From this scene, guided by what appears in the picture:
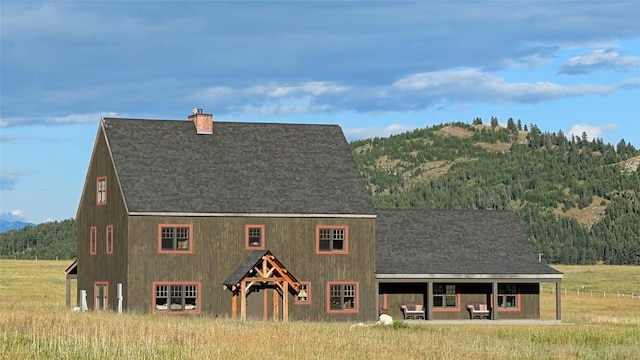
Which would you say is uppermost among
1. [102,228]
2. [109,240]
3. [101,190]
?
[101,190]

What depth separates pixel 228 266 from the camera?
5456cm

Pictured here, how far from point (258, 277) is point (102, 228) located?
26.6 ft

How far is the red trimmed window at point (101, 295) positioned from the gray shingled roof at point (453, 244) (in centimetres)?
1220

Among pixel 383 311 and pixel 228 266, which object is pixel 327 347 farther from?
pixel 383 311

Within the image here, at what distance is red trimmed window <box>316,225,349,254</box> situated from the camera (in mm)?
56156

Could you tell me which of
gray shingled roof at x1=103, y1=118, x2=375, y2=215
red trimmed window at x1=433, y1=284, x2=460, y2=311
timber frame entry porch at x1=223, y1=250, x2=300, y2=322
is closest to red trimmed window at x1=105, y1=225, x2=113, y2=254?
gray shingled roof at x1=103, y1=118, x2=375, y2=215

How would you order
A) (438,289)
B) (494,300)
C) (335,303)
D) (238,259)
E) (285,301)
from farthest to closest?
(438,289) → (494,300) → (335,303) → (238,259) → (285,301)

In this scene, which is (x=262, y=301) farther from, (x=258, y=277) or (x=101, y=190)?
(x=101, y=190)

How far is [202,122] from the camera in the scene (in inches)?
2311

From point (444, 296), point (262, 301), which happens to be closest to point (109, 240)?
point (262, 301)

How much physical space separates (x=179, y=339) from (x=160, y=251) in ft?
68.3

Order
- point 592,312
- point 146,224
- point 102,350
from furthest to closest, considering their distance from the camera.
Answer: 1. point 592,312
2. point 146,224
3. point 102,350

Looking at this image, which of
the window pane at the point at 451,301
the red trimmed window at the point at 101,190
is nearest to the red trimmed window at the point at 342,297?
the window pane at the point at 451,301

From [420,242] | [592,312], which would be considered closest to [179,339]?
[420,242]
